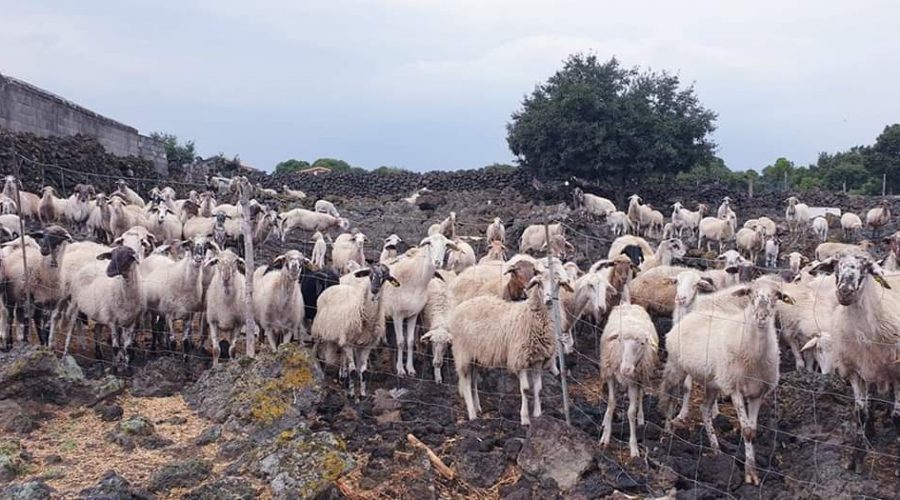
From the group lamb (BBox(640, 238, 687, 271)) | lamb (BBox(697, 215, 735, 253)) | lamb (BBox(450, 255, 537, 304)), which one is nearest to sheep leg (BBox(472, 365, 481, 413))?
lamb (BBox(450, 255, 537, 304))

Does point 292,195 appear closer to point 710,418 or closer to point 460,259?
point 460,259

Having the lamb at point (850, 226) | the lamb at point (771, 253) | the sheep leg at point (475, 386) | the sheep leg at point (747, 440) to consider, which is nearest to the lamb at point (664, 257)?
the sheep leg at point (475, 386)

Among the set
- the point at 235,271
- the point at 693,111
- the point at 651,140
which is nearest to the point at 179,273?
the point at 235,271

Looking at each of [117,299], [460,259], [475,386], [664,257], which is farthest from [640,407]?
[460,259]

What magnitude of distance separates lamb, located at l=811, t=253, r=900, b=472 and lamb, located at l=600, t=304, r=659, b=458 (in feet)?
6.49

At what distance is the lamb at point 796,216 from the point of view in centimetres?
3022

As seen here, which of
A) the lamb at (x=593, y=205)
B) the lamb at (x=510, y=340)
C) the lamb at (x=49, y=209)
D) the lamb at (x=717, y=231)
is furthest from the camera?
the lamb at (x=593, y=205)

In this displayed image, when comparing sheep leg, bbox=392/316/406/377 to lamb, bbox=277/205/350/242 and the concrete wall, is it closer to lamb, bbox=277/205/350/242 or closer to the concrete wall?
lamb, bbox=277/205/350/242

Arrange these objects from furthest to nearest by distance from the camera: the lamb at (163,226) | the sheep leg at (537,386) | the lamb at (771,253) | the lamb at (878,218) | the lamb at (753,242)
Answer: the lamb at (878,218) < the lamb at (753,242) < the lamb at (771,253) < the lamb at (163,226) < the sheep leg at (537,386)

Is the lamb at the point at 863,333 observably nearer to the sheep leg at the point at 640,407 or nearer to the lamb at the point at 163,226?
the sheep leg at the point at 640,407

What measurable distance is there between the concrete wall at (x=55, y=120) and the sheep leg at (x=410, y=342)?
16728mm

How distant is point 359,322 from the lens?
1030cm

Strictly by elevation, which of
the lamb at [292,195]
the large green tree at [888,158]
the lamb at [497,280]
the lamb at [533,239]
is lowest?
the lamb at [533,239]

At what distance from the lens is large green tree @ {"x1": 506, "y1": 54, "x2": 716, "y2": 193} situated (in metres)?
38.2
